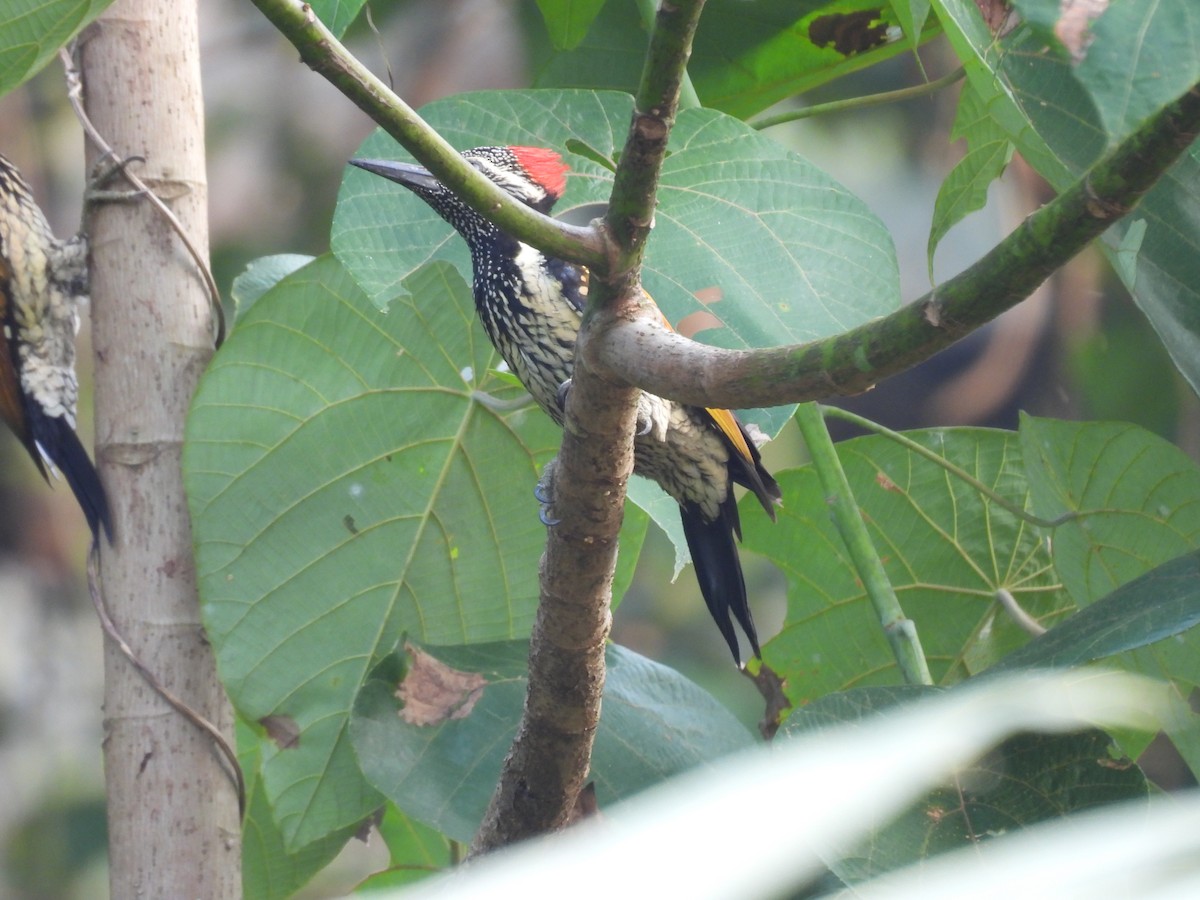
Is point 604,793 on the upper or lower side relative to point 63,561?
lower

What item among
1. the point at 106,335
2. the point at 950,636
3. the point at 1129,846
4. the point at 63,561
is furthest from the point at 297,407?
the point at 63,561

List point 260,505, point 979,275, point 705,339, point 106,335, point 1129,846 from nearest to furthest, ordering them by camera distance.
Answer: point 1129,846 < point 979,275 < point 705,339 < point 106,335 < point 260,505

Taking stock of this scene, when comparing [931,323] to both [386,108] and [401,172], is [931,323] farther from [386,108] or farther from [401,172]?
[401,172]

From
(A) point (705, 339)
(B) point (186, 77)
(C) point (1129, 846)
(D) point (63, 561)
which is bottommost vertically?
(C) point (1129, 846)

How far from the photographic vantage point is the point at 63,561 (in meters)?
4.43

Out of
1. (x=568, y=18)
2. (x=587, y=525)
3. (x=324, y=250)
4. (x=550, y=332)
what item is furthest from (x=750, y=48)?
(x=324, y=250)

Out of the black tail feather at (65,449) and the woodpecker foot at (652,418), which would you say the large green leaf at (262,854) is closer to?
the black tail feather at (65,449)

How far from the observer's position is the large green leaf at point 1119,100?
0.48 meters

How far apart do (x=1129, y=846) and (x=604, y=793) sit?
1.27 meters

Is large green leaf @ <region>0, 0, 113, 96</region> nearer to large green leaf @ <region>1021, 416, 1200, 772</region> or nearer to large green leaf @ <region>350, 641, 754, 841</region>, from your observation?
large green leaf @ <region>350, 641, 754, 841</region>

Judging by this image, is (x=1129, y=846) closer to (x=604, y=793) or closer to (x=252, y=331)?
(x=604, y=793)

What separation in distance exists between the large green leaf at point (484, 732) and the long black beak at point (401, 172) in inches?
23.9

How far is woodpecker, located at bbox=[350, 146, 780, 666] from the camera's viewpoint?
64.0 inches

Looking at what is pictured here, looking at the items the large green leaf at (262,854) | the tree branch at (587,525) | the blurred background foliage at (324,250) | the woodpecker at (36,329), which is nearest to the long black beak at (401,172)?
the tree branch at (587,525)
